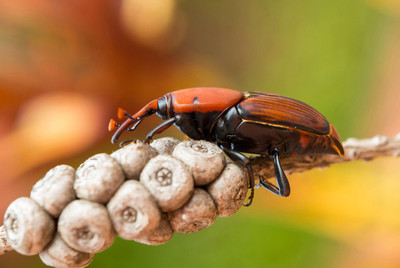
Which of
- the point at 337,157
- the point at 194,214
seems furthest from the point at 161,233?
the point at 337,157

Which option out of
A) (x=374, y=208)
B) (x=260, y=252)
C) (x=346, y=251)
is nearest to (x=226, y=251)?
(x=260, y=252)

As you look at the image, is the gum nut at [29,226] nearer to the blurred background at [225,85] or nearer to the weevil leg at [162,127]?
the weevil leg at [162,127]

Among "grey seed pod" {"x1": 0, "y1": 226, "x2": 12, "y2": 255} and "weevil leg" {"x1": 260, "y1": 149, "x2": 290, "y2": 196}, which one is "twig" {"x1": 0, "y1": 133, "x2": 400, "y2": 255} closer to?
"weevil leg" {"x1": 260, "y1": 149, "x2": 290, "y2": 196}

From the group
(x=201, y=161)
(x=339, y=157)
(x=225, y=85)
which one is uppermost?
(x=201, y=161)

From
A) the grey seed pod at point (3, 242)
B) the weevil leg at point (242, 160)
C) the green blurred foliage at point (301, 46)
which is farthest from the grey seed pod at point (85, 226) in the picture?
the green blurred foliage at point (301, 46)

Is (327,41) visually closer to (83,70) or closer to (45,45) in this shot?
(83,70)

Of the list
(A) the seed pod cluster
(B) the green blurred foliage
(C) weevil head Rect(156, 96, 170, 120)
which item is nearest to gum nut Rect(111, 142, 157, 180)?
(A) the seed pod cluster

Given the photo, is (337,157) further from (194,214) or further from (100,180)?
(100,180)

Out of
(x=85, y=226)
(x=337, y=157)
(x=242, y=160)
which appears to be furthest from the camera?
(x=337, y=157)
